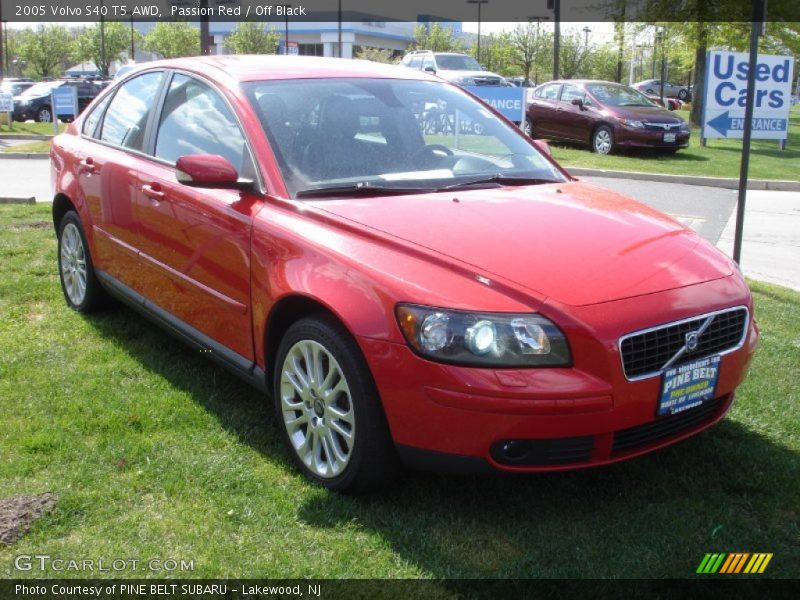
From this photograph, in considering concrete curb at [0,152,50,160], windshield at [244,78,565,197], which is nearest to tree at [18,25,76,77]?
concrete curb at [0,152,50,160]

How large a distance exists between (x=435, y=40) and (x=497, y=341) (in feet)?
239

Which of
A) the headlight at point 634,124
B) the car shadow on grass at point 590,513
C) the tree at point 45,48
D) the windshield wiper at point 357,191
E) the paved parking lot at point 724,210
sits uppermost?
the tree at point 45,48

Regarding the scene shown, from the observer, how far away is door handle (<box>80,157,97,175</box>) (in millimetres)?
5250

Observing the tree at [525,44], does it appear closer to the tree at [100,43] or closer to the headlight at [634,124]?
the tree at [100,43]

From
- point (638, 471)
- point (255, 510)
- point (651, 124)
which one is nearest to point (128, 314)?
point (255, 510)

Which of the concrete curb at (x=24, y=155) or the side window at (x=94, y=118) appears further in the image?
the concrete curb at (x=24, y=155)

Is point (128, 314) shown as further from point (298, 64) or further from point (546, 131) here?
point (546, 131)

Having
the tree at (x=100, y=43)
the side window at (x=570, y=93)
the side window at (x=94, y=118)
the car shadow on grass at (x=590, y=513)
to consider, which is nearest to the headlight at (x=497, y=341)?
the car shadow on grass at (x=590, y=513)

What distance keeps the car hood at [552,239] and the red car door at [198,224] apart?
1.69 feet

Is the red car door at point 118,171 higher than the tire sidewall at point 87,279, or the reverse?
the red car door at point 118,171

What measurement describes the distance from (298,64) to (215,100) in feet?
1.81

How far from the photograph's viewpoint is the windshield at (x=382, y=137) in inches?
154

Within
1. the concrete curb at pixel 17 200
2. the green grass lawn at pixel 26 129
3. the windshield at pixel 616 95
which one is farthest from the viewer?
the green grass lawn at pixel 26 129

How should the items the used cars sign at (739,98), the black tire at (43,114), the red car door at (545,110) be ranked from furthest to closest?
1. the black tire at (43,114)
2. the red car door at (545,110)
3. the used cars sign at (739,98)
